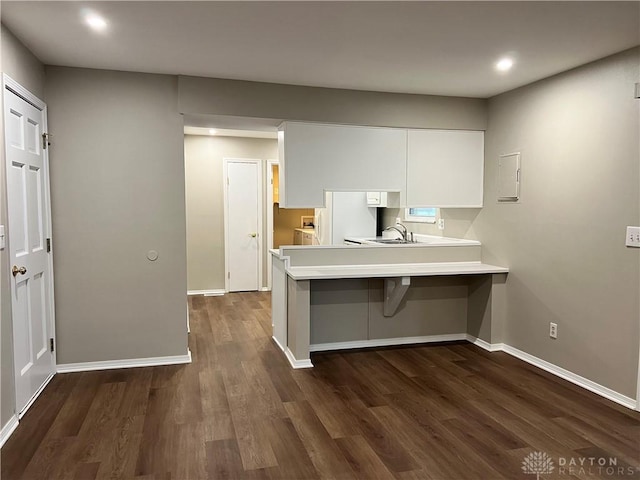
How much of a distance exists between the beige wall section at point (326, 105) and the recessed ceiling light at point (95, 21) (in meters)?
1.02

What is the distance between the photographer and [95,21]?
260 centimetres

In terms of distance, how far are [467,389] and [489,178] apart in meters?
2.10

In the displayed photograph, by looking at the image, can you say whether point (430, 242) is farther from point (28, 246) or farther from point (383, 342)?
point (28, 246)

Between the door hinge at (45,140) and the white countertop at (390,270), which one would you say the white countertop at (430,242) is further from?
the door hinge at (45,140)

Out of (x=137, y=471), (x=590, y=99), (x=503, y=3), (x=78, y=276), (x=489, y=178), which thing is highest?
(x=503, y=3)

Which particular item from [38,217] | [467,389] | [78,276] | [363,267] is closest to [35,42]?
[38,217]

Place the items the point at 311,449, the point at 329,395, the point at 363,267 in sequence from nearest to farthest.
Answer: the point at 311,449
the point at 329,395
the point at 363,267

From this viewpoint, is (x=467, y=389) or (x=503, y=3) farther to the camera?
(x=467, y=389)

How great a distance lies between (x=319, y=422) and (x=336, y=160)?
7.53ft

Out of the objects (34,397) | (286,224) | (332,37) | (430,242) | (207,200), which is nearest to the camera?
(332,37)

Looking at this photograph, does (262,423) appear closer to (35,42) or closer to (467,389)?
(467,389)

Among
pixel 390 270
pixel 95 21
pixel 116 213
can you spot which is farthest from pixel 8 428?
pixel 390 270

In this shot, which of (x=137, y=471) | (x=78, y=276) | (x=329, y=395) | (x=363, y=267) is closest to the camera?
(x=137, y=471)

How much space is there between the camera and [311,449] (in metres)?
2.53
